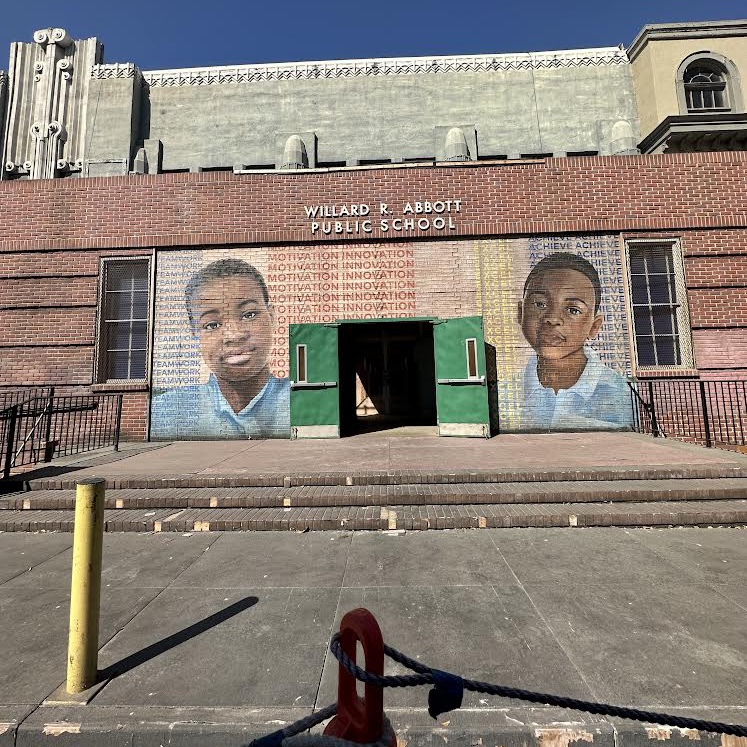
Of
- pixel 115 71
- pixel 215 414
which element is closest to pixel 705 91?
pixel 215 414

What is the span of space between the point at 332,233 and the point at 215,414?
17.5 ft

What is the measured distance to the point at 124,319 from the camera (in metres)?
9.93

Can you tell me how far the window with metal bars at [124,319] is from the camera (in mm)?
9804

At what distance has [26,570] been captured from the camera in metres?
3.45

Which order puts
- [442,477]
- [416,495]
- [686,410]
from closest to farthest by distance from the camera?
[416,495], [442,477], [686,410]

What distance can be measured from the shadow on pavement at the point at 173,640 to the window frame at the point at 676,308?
9804mm

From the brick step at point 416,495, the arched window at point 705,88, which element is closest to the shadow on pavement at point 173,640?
the brick step at point 416,495

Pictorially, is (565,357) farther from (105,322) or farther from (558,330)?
(105,322)

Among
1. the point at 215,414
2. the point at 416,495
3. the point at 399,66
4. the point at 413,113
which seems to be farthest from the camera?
the point at 399,66

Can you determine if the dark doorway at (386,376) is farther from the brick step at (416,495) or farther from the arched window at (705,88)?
the arched window at (705,88)

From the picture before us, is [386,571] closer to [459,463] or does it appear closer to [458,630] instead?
[458,630]

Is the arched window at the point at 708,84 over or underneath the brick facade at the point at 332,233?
over

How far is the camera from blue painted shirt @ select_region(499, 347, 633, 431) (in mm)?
9172

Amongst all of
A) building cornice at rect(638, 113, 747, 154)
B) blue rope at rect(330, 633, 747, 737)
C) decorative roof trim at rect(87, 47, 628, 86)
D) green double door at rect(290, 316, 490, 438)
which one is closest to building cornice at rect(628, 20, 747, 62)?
decorative roof trim at rect(87, 47, 628, 86)
